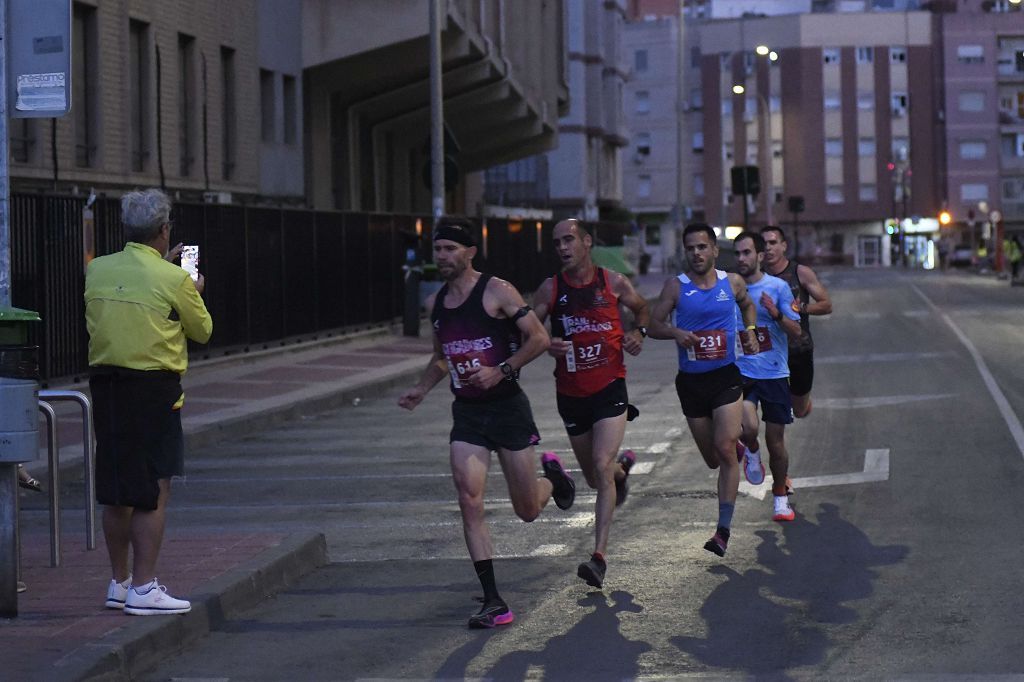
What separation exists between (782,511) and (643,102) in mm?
104355

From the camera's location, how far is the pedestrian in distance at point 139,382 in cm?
787

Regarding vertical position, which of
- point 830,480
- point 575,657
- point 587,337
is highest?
point 587,337

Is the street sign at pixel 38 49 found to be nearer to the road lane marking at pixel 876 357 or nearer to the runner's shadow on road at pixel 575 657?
the runner's shadow on road at pixel 575 657

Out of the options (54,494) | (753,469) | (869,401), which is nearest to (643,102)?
(869,401)

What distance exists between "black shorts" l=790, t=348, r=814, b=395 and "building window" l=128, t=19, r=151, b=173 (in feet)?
57.5

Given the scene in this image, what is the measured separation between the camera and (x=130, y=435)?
25.8 ft

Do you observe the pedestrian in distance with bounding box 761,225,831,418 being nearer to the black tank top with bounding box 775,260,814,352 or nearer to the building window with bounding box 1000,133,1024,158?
the black tank top with bounding box 775,260,814,352

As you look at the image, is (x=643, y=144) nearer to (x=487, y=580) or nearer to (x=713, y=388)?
(x=713, y=388)

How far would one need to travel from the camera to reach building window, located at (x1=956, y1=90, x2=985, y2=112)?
111 metres

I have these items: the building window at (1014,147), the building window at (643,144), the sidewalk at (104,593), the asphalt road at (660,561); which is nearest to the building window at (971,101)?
the building window at (1014,147)

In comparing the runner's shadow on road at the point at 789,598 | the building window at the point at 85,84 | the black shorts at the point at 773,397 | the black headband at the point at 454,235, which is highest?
the building window at the point at 85,84

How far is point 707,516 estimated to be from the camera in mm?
11344

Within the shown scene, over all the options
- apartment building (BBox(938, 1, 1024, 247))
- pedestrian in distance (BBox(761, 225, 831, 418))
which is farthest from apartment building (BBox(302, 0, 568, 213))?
apartment building (BBox(938, 1, 1024, 247))

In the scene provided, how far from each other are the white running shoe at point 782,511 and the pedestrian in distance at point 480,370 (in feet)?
9.67
